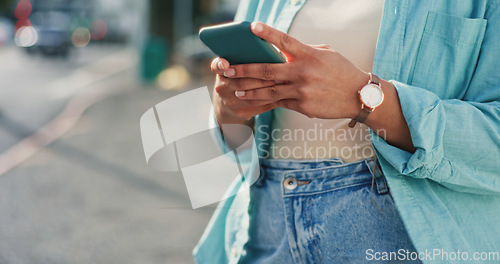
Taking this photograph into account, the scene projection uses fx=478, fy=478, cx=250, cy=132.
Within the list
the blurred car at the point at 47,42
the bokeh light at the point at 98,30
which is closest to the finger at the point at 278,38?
the blurred car at the point at 47,42

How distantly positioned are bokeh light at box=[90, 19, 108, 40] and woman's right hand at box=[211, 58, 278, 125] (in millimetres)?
33014

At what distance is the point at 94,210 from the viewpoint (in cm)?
416

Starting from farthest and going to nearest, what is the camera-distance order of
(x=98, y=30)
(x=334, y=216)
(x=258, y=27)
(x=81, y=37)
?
(x=98, y=30)
(x=81, y=37)
(x=334, y=216)
(x=258, y=27)

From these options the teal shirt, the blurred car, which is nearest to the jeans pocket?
the teal shirt

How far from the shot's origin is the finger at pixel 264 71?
3.16 ft

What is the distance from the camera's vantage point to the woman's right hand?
1.03 meters

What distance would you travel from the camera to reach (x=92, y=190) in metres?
4.61

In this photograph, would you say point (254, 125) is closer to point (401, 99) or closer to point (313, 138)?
point (313, 138)

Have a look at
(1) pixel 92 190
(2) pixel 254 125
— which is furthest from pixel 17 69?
(2) pixel 254 125

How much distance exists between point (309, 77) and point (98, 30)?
34.0 metres

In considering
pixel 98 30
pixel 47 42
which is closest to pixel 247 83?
pixel 47 42

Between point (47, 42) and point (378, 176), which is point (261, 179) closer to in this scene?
point (378, 176)

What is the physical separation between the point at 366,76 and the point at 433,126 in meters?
0.18

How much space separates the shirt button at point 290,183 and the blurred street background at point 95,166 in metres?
2.33
